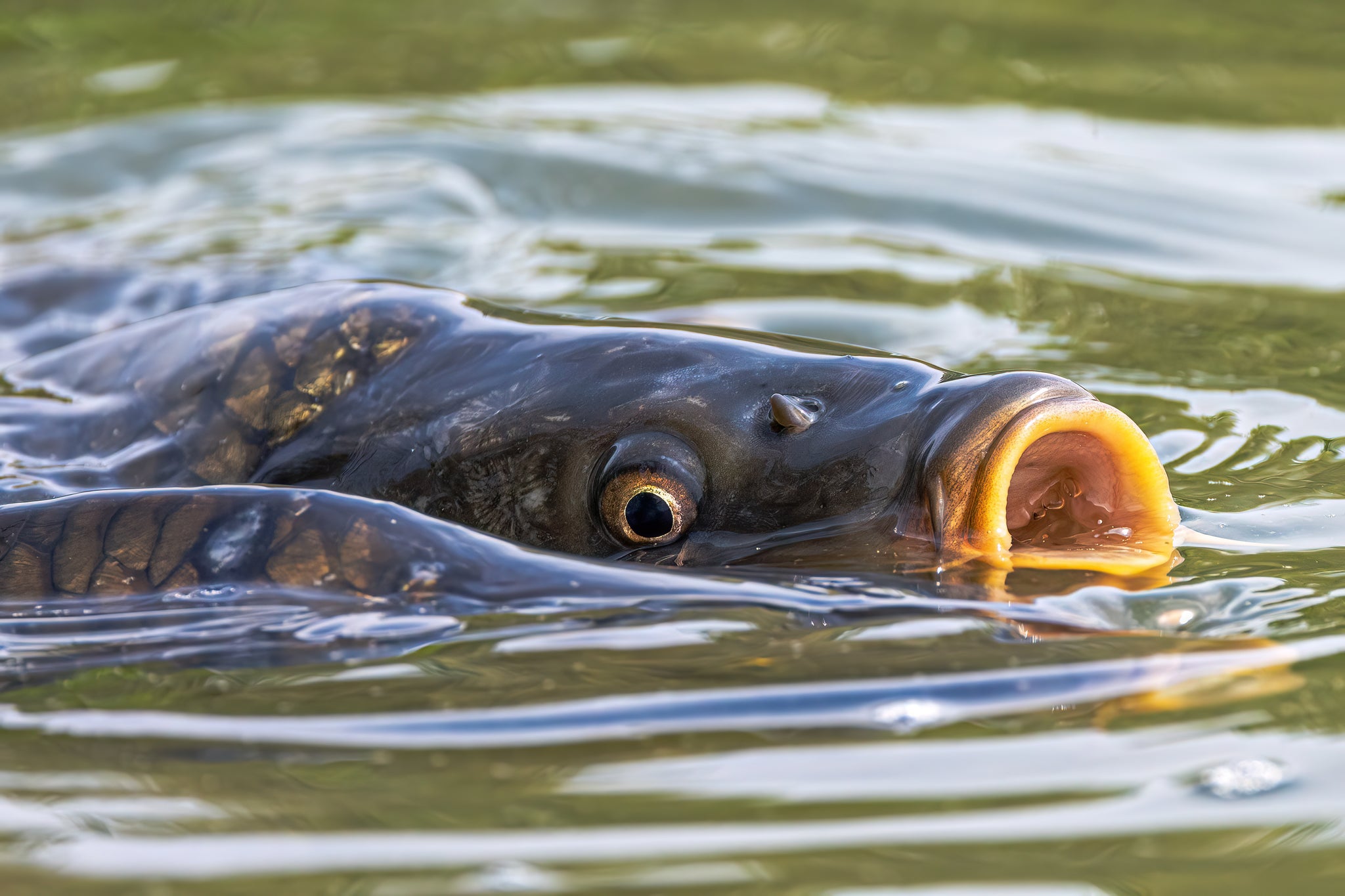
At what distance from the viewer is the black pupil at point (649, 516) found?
273 centimetres

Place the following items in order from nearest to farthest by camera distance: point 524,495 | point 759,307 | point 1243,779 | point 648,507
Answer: point 1243,779 → point 648,507 → point 524,495 → point 759,307

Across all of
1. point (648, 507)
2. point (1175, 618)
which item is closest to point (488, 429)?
point (648, 507)

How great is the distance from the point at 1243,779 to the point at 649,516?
1.07 m

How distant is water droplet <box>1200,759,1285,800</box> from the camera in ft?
6.52

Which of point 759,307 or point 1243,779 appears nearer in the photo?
point 1243,779

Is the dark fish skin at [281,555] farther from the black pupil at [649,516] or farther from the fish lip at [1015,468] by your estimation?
the fish lip at [1015,468]

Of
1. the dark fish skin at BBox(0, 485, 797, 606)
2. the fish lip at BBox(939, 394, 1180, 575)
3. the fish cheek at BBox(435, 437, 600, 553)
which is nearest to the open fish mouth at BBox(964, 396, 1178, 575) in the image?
the fish lip at BBox(939, 394, 1180, 575)

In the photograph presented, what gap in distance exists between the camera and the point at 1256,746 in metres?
2.07

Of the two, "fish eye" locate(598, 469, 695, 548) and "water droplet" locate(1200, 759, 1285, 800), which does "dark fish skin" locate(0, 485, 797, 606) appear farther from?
"water droplet" locate(1200, 759, 1285, 800)

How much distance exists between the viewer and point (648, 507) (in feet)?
9.00

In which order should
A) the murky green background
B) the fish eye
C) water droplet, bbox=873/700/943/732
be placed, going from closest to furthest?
the murky green background → water droplet, bbox=873/700/943/732 → the fish eye

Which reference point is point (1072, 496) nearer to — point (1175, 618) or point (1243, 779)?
point (1175, 618)

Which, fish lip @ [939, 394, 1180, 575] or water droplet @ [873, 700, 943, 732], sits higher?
fish lip @ [939, 394, 1180, 575]

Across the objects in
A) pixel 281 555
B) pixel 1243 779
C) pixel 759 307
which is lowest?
pixel 1243 779
